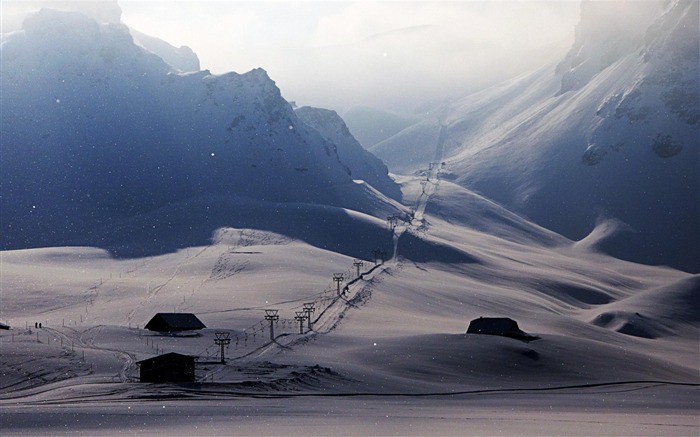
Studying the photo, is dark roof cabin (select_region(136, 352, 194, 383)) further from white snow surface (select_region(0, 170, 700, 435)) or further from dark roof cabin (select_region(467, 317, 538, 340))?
dark roof cabin (select_region(467, 317, 538, 340))

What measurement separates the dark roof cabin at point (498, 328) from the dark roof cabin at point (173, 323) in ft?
98.1

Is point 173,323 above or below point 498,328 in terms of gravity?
above

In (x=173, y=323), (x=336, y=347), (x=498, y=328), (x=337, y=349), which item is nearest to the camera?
(x=337, y=349)

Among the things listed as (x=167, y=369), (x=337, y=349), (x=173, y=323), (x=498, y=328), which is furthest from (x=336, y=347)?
(x=167, y=369)

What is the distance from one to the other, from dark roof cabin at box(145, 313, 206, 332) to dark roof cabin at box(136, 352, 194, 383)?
28755 millimetres

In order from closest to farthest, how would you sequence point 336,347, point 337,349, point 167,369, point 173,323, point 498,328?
point 167,369 → point 337,349 → point 336,347 → point 173,323 → point 498,328

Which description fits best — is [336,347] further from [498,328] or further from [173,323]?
[498,328]

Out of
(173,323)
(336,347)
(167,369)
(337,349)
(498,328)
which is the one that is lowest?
(167,369)

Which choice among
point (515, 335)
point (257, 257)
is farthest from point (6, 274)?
point (515, 335)

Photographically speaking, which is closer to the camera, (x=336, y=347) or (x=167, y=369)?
(x=167, y=369)

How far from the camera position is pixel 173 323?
104500mm

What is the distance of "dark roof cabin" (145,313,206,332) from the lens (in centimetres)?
10438

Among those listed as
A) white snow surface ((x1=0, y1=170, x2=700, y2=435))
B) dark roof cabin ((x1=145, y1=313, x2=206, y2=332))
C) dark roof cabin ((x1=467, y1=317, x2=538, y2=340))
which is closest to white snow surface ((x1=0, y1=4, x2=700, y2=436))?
white snow surface ((x1=0, y1=170, x2=700, y2=435))

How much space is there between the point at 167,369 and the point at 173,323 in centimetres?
2983
